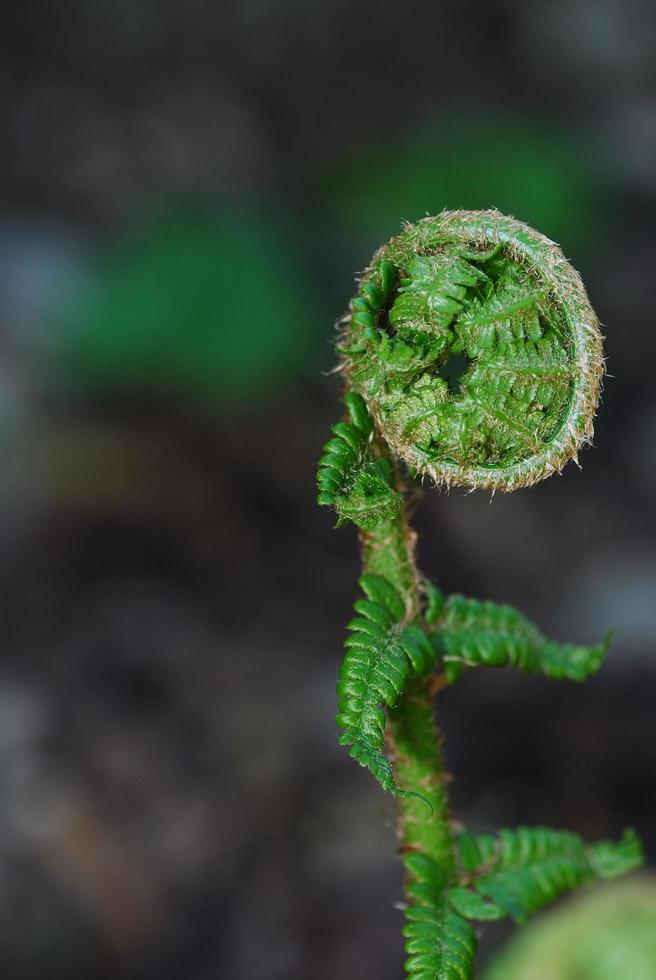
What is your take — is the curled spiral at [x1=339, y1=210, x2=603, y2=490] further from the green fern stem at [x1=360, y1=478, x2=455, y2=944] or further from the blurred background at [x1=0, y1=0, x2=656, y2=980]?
the blurred background at [x1=0, y1=0, x2=656, y2=980]

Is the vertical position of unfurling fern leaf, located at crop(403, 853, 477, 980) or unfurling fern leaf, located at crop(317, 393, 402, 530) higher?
unfurling fern leaf, located at crop(317, 393, 402, 530)

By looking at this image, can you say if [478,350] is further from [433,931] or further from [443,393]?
[433,931]

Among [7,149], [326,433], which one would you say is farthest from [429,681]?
[7,149]

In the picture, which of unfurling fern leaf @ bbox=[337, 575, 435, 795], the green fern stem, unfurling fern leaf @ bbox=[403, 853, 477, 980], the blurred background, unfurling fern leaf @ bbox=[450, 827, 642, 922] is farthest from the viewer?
the blurred background

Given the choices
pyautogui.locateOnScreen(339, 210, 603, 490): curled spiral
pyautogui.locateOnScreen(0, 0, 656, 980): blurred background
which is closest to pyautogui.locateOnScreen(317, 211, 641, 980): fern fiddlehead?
pyautogui.locateOnScreen(339, 210, 603, 490): curled spiral

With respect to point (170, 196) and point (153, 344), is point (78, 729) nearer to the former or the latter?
point (153, 344)

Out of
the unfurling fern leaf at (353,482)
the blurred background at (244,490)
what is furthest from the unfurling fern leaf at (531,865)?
the blurred background at (244,490)
